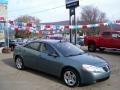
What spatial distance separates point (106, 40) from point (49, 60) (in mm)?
9597

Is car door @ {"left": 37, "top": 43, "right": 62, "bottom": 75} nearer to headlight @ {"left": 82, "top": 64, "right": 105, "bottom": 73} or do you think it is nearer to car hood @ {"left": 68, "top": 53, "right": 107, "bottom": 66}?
car hood @ {"left": 68, "top": 53, "right": 107, "bottom": 66}

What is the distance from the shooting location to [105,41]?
58.3 feet

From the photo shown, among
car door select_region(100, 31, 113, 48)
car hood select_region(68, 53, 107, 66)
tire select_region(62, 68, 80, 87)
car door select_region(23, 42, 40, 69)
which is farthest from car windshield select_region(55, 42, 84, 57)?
car door select_region(100, 31, 113, 48)

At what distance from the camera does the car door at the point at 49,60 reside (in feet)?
28.4

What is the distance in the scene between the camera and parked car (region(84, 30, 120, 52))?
17081mm

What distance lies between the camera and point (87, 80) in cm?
782

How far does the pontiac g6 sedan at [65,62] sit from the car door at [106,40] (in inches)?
330

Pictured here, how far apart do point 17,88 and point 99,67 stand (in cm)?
273

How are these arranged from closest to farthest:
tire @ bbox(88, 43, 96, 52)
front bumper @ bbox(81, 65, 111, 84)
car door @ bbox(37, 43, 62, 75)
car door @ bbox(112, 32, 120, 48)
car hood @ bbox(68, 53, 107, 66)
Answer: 1. front bumper @ bbox(81, 65, 111, 84)
2. car hood @ bbox(68, 53, 107, 66)
3. car door @ bbox(37, 43, 62, 75)
4. car door @ bbox(112, 32, 120, 48)
5. tire @ bbox(88, 43, 96, 52)

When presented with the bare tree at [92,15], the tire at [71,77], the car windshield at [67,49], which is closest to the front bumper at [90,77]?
the tire at [71,77]

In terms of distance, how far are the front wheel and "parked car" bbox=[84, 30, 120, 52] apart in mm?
9375

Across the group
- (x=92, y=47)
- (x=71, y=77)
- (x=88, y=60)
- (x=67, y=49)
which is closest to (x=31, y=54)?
(x=67, y=49)

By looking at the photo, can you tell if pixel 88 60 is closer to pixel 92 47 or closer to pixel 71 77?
pixel 71 77

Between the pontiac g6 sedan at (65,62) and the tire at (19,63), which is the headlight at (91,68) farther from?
the tire at (19,63)
